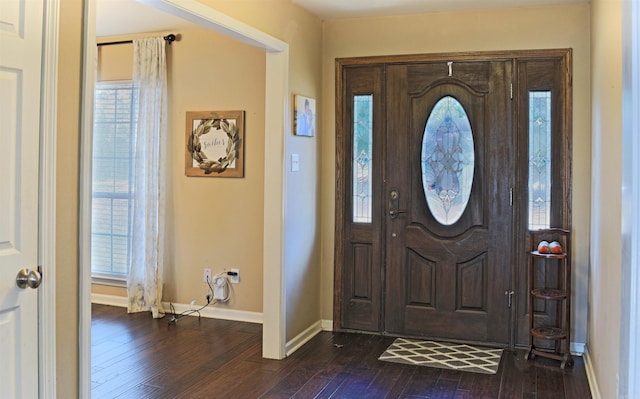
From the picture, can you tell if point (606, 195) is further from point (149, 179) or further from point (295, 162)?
point (149, 179)

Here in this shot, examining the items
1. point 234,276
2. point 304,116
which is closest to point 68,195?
point 304,116

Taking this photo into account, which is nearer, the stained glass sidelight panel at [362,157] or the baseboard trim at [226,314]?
the stained glass sidelight panel at [362,157]

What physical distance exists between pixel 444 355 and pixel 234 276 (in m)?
1.87

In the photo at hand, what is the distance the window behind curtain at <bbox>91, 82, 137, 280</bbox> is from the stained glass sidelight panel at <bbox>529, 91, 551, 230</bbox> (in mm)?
3368

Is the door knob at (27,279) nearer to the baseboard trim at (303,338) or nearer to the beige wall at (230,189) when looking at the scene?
the baseboard trim at (303,338)

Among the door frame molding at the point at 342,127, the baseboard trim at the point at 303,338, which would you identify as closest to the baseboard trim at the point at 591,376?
the door frame molding at the point at 342,127

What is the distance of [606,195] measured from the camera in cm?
312

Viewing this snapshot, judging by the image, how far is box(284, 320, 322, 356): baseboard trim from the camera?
4188 millimetres

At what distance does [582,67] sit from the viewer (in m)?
4.20

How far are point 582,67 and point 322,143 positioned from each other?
1949 millimetres

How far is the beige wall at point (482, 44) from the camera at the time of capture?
420 cm

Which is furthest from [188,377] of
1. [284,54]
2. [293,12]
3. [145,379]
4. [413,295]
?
[293,12]

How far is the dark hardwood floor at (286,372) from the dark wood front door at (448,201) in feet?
1.24

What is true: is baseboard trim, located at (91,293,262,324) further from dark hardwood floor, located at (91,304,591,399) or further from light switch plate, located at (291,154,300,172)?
light switch plate, located at (291,154,300,172)
